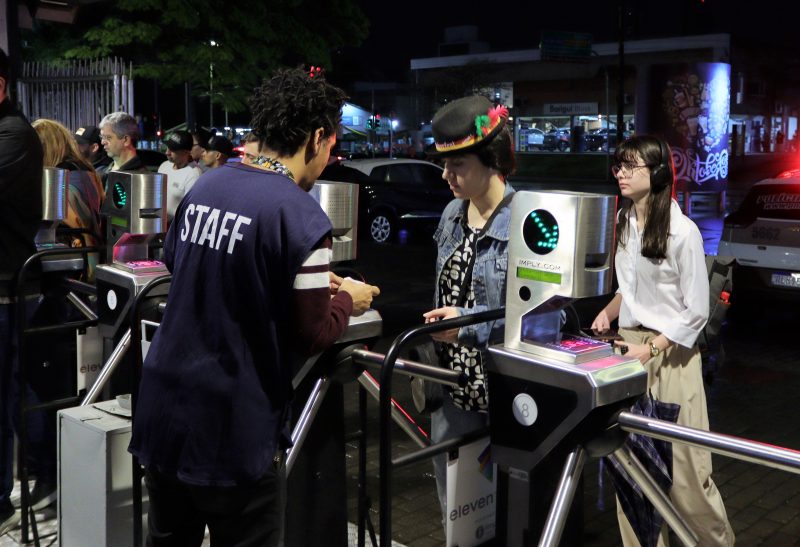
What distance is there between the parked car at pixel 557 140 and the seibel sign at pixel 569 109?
88cm

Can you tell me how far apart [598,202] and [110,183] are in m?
2.80

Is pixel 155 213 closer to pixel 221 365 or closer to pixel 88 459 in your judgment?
pixel 88 459

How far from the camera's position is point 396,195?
17578 mm

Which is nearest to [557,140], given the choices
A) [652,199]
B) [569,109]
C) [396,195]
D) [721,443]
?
[569,109]

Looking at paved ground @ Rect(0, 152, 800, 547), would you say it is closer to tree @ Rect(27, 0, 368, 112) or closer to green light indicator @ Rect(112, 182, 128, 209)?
green light indicator @ Rect(112, 182, 128, 209)

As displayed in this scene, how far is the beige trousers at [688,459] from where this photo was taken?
378 cm

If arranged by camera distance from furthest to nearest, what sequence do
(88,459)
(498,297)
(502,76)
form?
(502,76) < (88,459) < (498,297)

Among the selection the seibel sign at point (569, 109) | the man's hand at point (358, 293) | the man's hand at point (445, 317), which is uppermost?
the seibel sign at point (569, 109)

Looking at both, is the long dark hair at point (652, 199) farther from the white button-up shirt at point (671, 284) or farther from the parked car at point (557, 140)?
the parked car at point (557, 140)

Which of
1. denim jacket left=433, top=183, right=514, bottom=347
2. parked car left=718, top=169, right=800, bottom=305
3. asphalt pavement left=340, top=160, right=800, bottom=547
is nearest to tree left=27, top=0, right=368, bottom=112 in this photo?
asphalt pavement left=340, top=160, right=800, bottom=547

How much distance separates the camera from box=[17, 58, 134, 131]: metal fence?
466 inches

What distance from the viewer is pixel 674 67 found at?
2053 centimetres

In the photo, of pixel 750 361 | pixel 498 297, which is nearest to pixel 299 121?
pixel 498 297

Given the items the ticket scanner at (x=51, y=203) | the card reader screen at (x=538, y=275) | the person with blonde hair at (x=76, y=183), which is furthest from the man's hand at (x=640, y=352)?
the person with blonde hair at (x=76, y=183)
